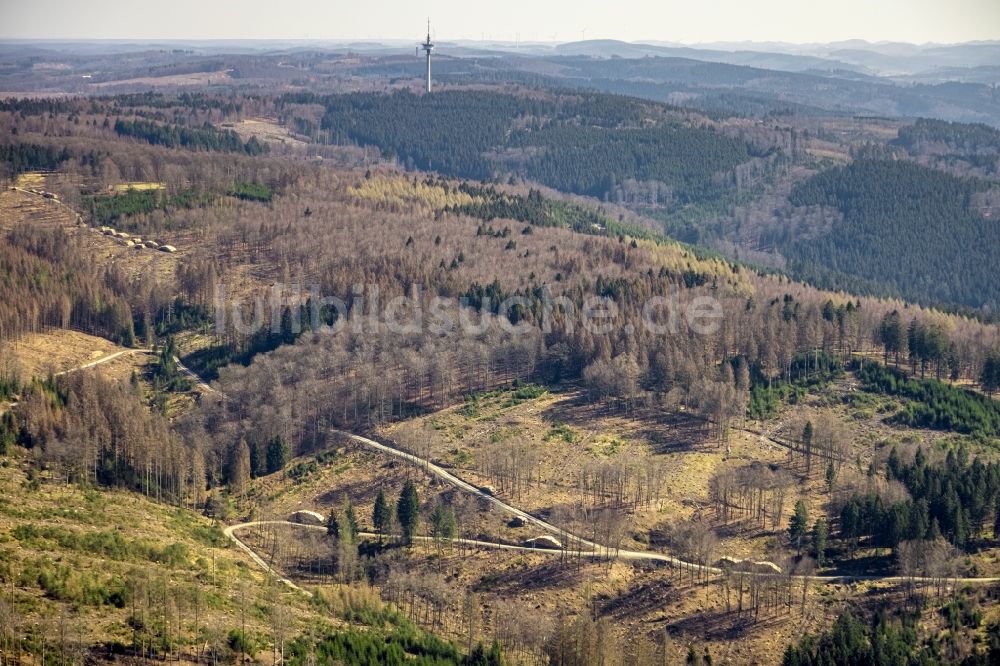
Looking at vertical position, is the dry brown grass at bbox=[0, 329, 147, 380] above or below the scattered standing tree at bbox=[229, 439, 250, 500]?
above

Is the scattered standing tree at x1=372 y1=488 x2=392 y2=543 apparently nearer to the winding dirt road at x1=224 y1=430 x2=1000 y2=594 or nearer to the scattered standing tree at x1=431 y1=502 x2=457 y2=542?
the winding dirt road at x1=224 y1=430 x2=1000 y2=594

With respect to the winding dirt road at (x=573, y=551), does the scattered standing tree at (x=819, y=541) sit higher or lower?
higher

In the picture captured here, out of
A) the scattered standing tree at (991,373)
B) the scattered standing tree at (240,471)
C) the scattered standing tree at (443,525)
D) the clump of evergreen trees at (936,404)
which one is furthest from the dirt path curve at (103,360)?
the scattered standing tree at (991,373)

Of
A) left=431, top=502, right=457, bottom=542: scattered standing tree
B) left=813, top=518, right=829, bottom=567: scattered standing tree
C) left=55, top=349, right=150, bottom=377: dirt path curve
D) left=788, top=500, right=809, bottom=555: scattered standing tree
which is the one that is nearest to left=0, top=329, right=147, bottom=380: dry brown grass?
left=55, top=349, right=150, bottom=377: dirt path curve

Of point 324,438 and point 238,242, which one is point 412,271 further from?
point 324,438

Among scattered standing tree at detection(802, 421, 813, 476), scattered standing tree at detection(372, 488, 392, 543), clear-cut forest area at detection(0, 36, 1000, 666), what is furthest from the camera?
scattered standing tree at detection(802, 421, 813, 476)

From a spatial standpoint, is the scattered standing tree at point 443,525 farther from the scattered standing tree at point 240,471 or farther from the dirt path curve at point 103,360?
the dirt path curve at point 103,360

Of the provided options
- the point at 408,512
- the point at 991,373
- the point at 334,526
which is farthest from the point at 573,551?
the point at 991,373
